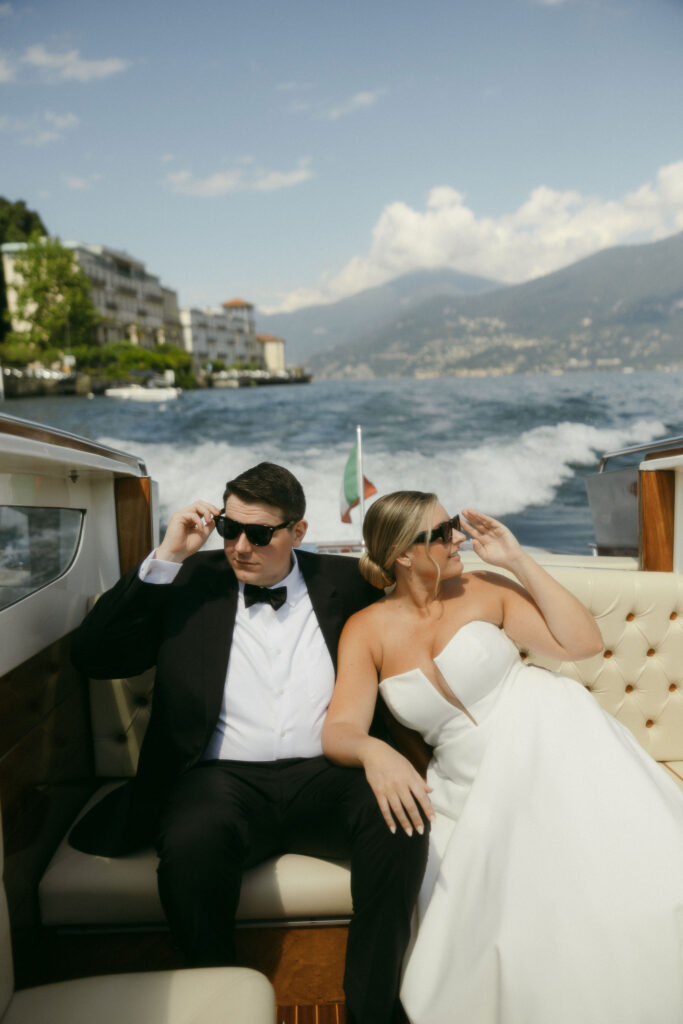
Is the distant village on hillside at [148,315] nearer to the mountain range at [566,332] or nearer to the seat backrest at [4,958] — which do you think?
the mountain range at [566,332]

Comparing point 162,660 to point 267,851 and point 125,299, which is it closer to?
point 267,851

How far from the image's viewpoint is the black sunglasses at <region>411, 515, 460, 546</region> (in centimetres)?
178

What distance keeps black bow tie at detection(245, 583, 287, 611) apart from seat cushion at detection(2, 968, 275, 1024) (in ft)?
2.79

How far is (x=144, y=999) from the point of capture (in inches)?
47.3

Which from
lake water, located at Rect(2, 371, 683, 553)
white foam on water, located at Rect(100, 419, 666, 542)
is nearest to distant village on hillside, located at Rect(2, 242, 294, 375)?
lake water, located at Rect(2, 371, 683, 553)

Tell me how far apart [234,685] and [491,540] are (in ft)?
2.49

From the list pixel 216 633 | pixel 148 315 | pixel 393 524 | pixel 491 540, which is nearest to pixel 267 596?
pixel 216 633

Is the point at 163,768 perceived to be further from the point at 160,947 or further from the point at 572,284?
the point at 572,284

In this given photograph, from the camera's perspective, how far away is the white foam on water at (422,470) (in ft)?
33.8

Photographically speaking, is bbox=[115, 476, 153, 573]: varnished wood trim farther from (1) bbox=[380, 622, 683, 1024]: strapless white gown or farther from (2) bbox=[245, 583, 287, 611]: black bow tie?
(1) bbox=[380, 622, 683, 1024]: strapless white gown

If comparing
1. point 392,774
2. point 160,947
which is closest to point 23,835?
point 160,947

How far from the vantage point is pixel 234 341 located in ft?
290

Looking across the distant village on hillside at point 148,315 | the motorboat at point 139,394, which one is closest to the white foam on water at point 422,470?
the motorboat at point 139,394

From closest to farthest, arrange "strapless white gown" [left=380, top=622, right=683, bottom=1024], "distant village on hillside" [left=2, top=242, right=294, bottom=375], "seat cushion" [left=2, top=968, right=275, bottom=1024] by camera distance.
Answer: "seat cushion" [left=2, top=968, right=275, bottom=1024] < "strapless white gown" [left=380, top=622, right=683, bottom=1024] < "distant village on hillside" [left=2, top=242, right=294, bottom=375]
